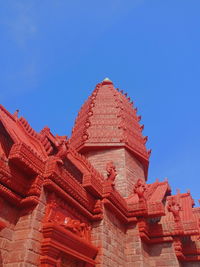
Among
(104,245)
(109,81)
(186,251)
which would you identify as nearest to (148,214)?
(104,245)

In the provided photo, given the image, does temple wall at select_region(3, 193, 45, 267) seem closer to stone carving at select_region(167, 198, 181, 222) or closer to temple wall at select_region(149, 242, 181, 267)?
temple wall at select_region(149, 242, 181, 267)

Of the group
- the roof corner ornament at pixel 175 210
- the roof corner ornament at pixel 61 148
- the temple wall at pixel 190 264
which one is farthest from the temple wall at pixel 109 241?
the temple wall at pixel 190 264

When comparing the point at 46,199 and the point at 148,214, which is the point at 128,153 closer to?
the point at 148,214

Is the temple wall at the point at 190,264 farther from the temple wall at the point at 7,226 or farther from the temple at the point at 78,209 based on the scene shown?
the temple wall at the point at 7,226

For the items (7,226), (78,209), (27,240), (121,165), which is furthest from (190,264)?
(7,226)

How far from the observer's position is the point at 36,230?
205 inches

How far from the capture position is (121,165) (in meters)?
11.1

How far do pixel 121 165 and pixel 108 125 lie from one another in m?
2.82

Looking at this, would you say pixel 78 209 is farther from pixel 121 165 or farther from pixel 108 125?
pixel 108 125

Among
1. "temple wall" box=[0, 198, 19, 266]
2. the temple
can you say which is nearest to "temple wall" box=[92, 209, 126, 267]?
the temple

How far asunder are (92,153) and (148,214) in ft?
14.0

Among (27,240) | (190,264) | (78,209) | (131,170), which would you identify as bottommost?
(27,240)

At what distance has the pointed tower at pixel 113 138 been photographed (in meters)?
11.2

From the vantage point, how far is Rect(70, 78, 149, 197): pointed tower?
11242 millimetres
